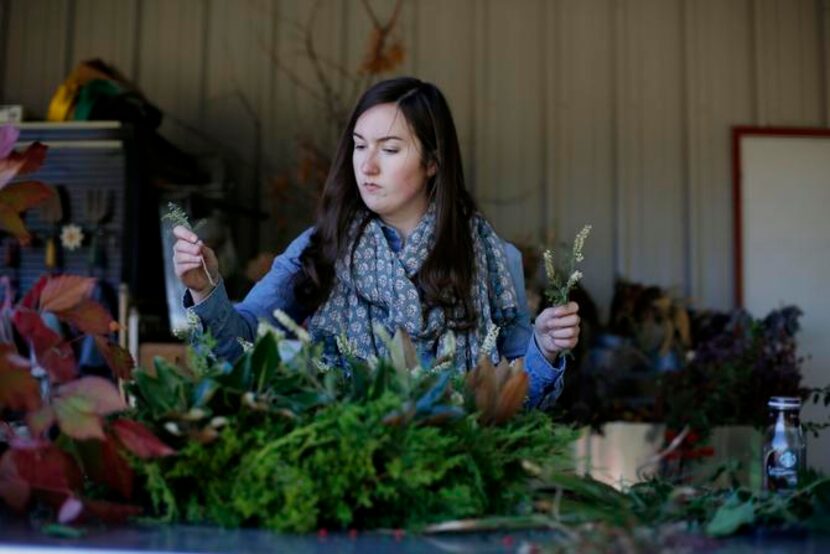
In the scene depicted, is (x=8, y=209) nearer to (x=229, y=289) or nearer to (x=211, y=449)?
(x=211, y=449)

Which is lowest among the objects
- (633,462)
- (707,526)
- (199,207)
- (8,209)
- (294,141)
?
(633,462)

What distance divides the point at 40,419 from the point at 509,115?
4915 millimetres

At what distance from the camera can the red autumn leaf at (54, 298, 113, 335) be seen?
1.17m

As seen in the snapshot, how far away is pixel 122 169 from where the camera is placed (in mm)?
4391

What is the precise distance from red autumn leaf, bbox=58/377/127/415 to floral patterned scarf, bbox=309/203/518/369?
0.78 meters

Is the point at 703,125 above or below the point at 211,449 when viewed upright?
above

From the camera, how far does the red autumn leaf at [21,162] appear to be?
1.20 metres


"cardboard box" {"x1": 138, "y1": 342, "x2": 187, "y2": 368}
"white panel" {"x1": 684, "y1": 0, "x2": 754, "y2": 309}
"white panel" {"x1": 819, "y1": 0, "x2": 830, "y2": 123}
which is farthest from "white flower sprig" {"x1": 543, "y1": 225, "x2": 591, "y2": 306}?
"white panel" {"x1": 819, "y1": 0, "x2": 830, "y2": 123}

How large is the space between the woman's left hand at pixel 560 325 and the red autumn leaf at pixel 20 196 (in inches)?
30.7

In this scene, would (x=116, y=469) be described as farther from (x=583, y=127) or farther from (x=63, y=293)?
(x=583, y=127)

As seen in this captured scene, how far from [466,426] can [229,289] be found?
3.87m

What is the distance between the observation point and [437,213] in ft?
6.54

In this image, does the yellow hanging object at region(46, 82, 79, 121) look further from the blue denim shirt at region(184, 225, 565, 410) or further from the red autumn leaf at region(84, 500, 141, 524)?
the red autumn leaf at region(84, 500, 141, 524)

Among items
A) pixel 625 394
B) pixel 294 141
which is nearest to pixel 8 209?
pixel 625 394
